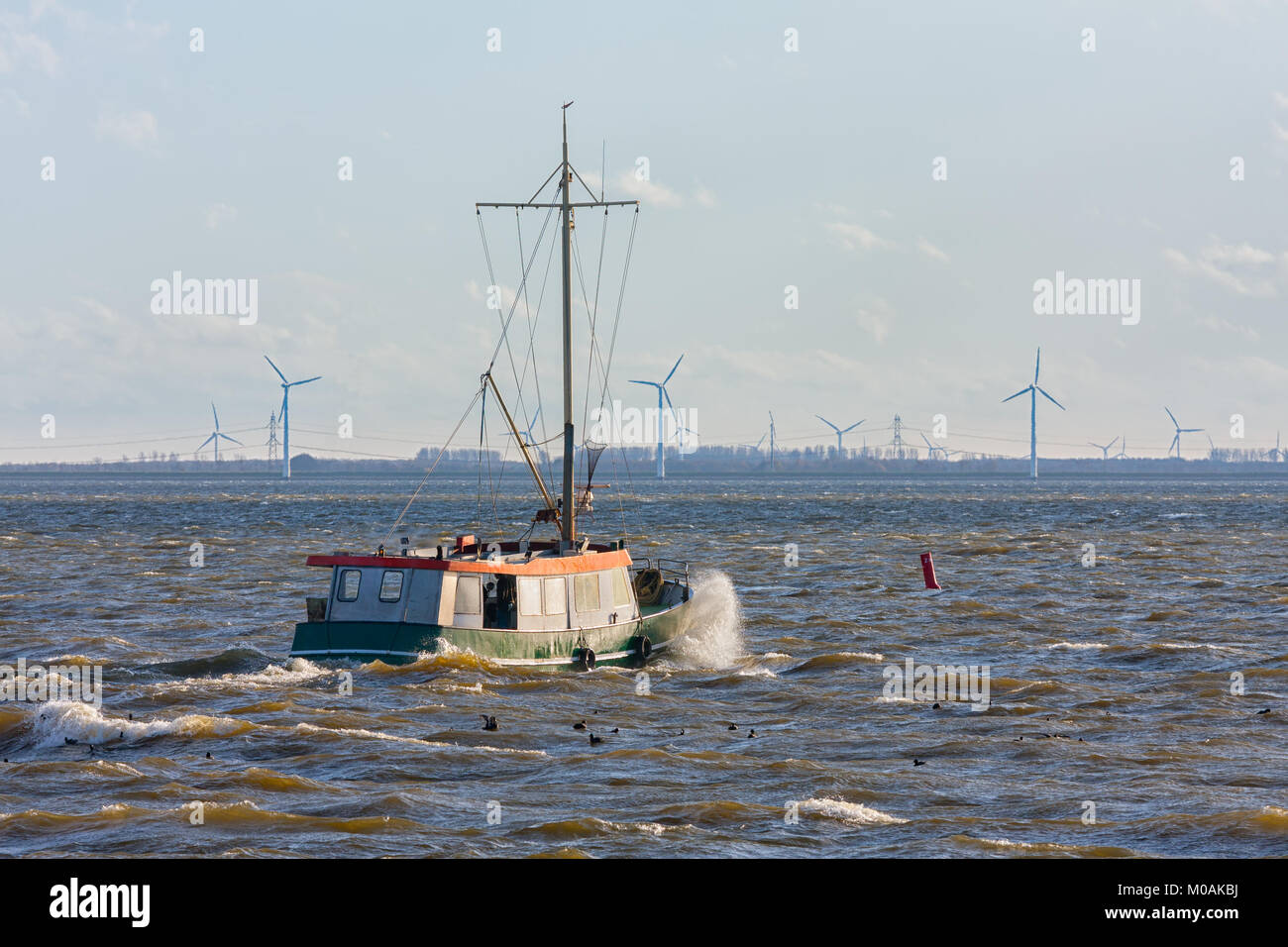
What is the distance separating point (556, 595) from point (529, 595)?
2.73 ft

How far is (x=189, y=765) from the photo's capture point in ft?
82.3

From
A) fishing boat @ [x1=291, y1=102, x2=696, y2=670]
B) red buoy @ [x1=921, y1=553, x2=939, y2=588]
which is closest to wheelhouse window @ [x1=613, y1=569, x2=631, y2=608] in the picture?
fishing boat @ [x1=291, y1=102, x2=696, y2=670]

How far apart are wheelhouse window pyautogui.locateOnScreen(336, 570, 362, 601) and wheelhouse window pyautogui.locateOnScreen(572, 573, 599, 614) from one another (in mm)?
5556

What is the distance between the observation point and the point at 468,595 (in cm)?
3412

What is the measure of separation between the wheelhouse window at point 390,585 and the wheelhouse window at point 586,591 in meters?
4.62

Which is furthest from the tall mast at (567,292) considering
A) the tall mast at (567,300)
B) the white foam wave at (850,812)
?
the white foam wave at (850,812)

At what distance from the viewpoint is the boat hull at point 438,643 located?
33.7m
